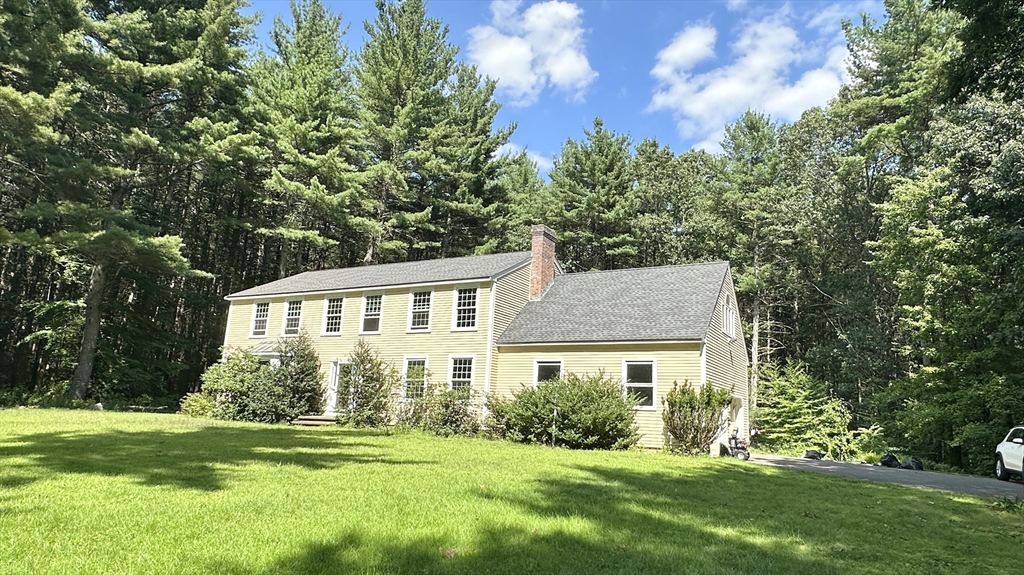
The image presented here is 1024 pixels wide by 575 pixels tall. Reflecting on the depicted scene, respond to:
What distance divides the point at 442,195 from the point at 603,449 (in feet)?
80.8

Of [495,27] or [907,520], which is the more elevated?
[495,27]

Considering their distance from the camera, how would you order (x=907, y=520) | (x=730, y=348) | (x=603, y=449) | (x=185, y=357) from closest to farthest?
1. (x=907, y=520)
2. (x=603, y=449)
3. (x=730, y=348)
4. (x=185, y=357)

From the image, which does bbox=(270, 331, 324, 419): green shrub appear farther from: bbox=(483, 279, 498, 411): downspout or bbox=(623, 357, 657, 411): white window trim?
bbox=(623, 357, 657, 411): white window trim

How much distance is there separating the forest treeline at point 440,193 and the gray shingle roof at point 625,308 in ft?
26.0

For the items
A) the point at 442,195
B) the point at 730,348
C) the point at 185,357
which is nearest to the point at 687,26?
the point at 730,348

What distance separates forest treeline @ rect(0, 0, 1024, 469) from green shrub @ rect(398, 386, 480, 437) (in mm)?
14205

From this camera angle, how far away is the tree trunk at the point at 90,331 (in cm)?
2543

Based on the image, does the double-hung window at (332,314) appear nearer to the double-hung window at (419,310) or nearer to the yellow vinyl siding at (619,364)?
the double-hung window at (419,310)

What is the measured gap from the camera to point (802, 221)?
104 ft

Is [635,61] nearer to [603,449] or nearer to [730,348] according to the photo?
[730,348]

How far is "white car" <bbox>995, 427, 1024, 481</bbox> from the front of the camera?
14750 mm

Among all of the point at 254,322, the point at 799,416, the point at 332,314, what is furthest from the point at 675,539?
the point at 254,322

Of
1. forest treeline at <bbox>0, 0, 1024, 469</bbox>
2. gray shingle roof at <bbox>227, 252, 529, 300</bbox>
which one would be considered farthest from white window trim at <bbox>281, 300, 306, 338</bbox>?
forest treeline at <bbox>0, 0, 1024, 469</bbox>

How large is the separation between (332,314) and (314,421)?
5.32 meters
